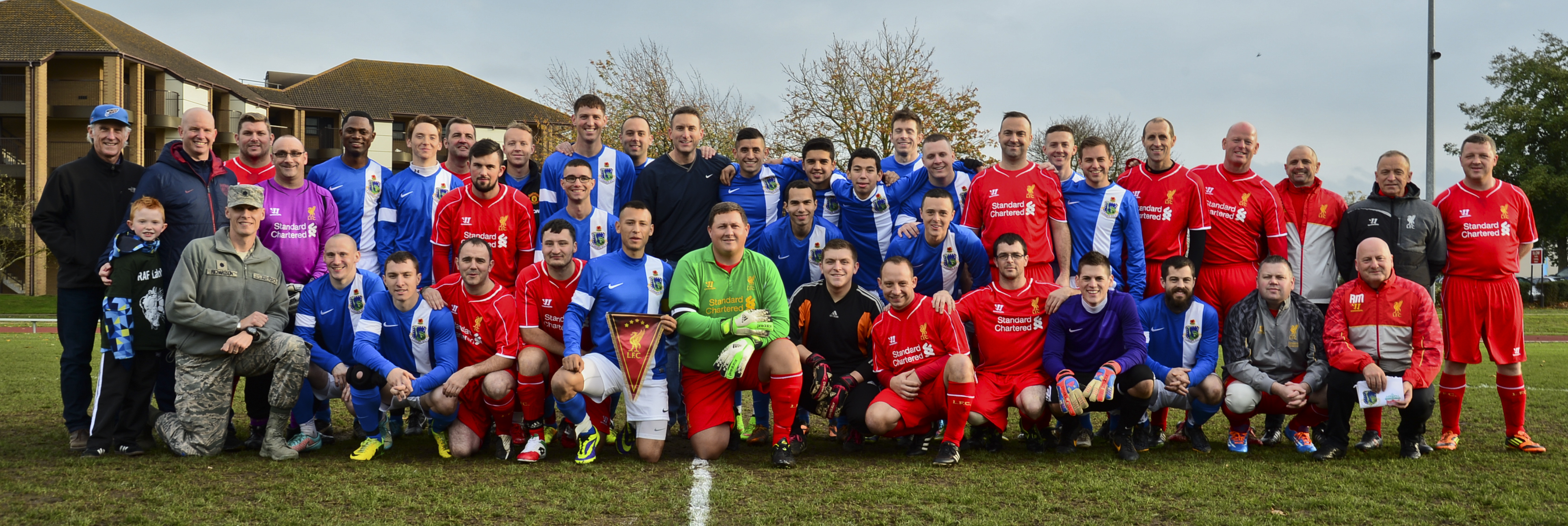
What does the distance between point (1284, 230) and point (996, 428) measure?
2.61m

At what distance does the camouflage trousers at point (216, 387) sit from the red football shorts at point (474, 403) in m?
0.98

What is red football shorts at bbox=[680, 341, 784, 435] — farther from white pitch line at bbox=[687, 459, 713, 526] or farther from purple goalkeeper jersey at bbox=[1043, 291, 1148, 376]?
purple goalkeeper jersey at bbox=[1043, 291, 1148, 376]

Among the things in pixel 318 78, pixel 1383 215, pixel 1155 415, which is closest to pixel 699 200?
pixel 1155 415

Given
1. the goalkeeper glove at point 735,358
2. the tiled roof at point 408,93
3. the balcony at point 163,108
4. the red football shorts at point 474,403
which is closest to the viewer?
the goalkeeper glove at point 735,358

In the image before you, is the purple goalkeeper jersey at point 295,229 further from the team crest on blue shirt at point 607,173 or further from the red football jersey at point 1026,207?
the red football jersey at point 1026,207

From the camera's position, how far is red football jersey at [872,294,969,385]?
5691 mm

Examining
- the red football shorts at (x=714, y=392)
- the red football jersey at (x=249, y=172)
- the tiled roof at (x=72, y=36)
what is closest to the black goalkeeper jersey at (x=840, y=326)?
the red football shorts at (x=714, y=392)

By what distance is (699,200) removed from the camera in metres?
7.06

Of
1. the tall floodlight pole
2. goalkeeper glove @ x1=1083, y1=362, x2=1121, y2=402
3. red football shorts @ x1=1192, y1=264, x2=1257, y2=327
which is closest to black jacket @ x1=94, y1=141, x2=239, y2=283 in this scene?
goalkeeper glove @ x1=1083, y1=362, x2=1121, y2=402

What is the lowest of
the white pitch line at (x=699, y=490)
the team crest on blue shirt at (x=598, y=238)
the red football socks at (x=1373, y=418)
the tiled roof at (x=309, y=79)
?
the white pitch line at (x=699, y=490)

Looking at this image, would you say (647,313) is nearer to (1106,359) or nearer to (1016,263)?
(1016,263)

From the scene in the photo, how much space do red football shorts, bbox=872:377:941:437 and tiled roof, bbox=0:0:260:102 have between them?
129ft

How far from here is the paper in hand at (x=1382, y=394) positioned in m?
5.47

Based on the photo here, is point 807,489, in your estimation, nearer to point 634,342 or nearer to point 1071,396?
point 634,342
